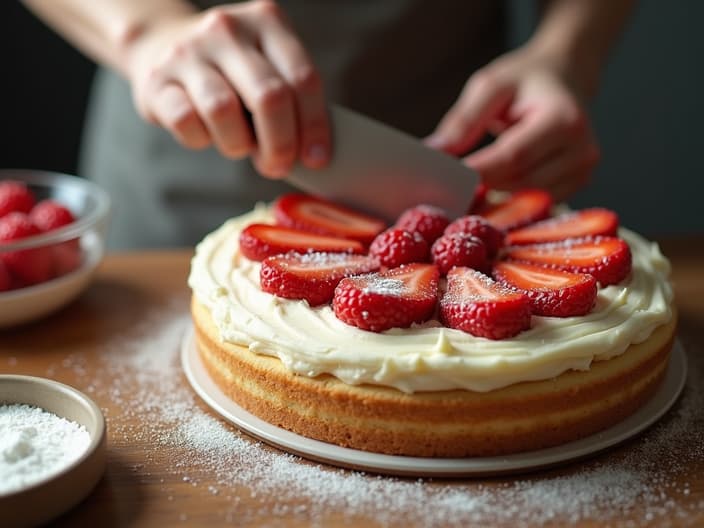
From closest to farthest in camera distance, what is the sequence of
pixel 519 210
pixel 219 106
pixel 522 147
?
pixel 219 106 → pixel 519 210 → pixel 522 147

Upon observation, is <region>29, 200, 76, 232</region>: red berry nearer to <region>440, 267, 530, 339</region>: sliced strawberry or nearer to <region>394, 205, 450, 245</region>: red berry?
<region>394, 205, 450, 245</region>: red berry

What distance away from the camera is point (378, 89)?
2850 mm

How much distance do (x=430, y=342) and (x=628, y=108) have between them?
300 centimetres

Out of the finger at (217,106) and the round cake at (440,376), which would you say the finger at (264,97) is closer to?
the finger at (217,106)

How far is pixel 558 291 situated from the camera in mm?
1613

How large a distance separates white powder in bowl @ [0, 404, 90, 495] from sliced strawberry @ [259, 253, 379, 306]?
47cm

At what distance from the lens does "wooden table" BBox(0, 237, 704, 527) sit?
1.40 metres

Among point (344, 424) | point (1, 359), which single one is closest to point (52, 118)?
point (1, 359)

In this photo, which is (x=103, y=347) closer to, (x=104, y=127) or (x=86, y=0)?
(x=86, y=0)

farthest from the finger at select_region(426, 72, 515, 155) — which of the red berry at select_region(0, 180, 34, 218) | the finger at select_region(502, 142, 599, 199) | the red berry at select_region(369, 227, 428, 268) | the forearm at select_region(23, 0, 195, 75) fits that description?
the red berry at select_region(0, 180, 34, 218)

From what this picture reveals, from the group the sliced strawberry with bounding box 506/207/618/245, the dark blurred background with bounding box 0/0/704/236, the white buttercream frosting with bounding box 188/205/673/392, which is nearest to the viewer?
the white buttercream frosting with bounding box 188/205/673/392

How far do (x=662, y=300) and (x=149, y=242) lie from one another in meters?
1.92

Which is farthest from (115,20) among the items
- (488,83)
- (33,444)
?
(33,444)

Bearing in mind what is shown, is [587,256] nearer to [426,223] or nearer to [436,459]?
[426,223]
